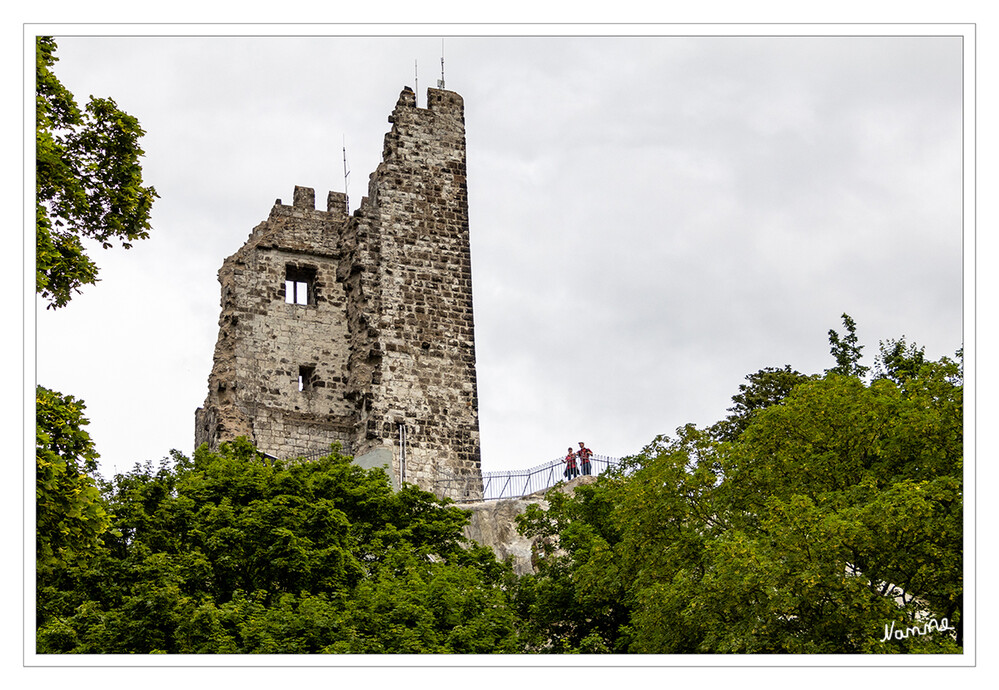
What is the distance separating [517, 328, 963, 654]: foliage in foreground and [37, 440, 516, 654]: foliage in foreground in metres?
2.13

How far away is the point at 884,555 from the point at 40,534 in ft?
33.0

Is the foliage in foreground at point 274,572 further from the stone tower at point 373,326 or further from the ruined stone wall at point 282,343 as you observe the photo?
the ruined stone wall at point 282,343

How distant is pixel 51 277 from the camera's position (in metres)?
21.2

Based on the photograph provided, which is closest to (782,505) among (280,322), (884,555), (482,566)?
(884,555)

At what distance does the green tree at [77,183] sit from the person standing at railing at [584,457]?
14.2 metres

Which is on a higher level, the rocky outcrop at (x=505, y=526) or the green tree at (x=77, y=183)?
the green tree at (x=77, y=183)

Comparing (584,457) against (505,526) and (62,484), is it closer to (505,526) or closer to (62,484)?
(505,526)

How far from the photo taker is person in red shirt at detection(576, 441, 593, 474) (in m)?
35.4

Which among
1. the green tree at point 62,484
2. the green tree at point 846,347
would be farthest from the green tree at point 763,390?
the green tree at point 62,484

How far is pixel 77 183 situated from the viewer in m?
22.1

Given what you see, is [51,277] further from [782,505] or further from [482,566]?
[482,566]

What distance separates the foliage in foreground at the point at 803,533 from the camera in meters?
22.2

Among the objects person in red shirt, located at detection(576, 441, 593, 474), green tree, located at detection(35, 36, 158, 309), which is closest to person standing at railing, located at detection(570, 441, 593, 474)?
person in red shirt, located at detection(576, 441, 593, 474)

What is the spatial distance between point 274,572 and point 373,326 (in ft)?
33.1
